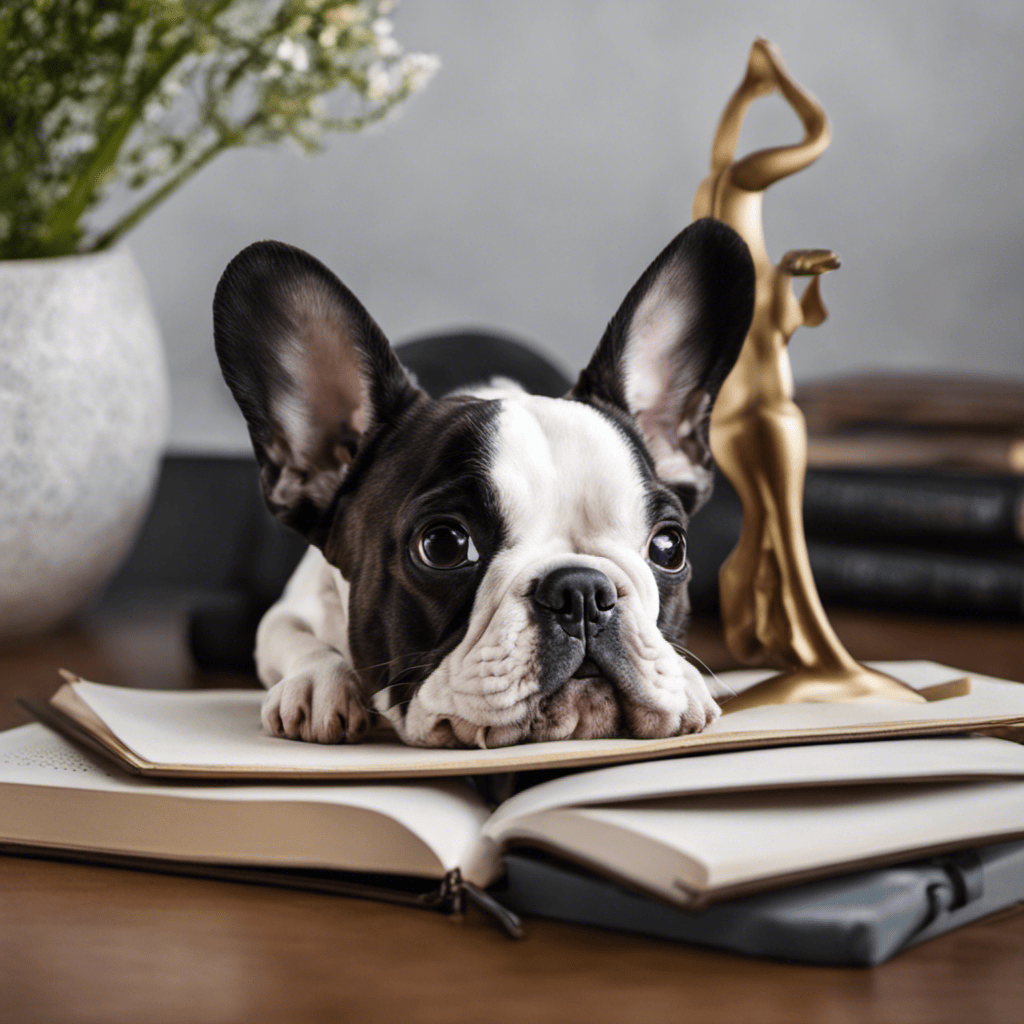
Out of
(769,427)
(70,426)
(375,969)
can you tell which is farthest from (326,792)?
(70,426)

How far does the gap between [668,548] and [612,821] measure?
1.11 ft

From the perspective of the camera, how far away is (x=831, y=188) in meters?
2.17

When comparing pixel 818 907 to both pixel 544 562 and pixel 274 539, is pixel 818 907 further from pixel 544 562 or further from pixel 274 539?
pixel 274 539

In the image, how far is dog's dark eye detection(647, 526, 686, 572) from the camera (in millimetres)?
866

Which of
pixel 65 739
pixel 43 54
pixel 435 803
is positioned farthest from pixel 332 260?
pixel 435 803

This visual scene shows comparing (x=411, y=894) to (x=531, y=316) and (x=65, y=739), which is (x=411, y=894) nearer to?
(x=65, y=739)

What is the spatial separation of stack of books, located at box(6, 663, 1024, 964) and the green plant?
708 millimetres

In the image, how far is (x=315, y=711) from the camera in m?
0.81

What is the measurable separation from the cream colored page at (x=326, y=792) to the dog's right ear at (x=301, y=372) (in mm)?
303

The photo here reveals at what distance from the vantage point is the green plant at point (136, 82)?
1166 mm

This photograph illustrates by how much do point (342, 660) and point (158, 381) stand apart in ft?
1.89

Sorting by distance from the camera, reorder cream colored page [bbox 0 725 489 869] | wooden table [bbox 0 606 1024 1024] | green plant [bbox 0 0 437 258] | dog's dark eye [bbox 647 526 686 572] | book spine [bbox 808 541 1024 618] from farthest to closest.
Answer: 1. book spine [bbox 808 541 1024 618]
2. green plant [bbox 0 0 437 258]
3. dog's dark eye [bbox 647 526 686 572]
4. cream colored page [bbox 0 725 489 869]
5. wooden table [bbox 0 606 1024 1024]

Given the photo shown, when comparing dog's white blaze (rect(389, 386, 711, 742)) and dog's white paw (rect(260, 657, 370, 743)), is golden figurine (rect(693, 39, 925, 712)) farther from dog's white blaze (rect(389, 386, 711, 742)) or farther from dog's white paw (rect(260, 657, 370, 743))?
dog's white paw (rect(260, 657, 370, 743))

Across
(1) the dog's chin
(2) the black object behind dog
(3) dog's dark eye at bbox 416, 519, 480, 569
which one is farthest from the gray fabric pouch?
(2) the black object behind dog
